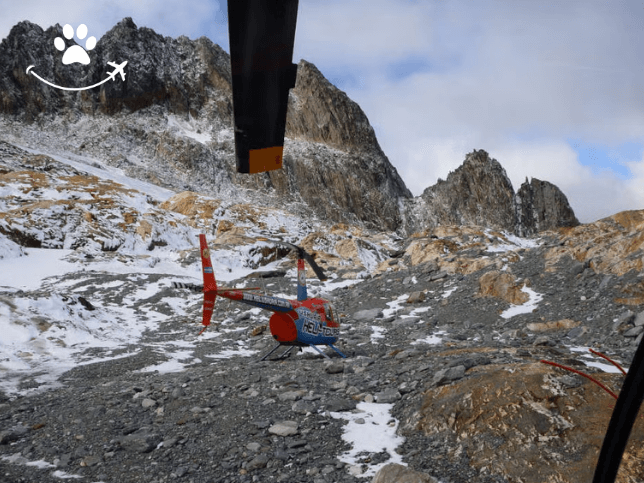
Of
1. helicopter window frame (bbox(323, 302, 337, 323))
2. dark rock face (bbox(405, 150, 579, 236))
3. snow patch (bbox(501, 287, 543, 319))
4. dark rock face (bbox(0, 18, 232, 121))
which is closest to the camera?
helicopter window frame (bbox(323, 302, 337, 323))

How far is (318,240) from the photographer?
38.6 metres

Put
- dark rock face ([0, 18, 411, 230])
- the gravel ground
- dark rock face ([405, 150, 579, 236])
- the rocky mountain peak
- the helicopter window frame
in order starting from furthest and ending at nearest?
the rocky mountain peak
dark rock face ([0, 18, 411, 230])
dark rock face ([405, 150, 579, 236])
the helicopter window frame
the gravel ground

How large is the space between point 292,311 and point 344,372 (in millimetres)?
2525

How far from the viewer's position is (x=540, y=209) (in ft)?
230

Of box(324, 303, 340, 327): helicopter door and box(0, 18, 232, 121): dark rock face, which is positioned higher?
box(0, 18, 232, 121): dark rock face

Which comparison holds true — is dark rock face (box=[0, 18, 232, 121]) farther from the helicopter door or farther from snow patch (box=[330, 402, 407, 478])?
snow patch (box=[330, 402, 407, 478])

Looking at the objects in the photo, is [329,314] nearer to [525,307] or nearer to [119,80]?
[525,307]

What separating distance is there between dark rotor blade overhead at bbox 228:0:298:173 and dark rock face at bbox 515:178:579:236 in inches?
2843

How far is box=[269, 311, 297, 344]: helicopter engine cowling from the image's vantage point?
13.0 m

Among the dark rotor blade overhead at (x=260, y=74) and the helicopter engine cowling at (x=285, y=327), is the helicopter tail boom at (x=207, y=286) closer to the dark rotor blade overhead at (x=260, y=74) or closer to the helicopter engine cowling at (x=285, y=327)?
the helicopter engine cowling at (x=285, y=327)

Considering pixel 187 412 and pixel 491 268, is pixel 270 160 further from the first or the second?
pixel 491 268

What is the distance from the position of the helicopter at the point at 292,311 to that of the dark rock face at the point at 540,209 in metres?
62.4

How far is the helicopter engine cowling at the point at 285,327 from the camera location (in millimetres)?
13008

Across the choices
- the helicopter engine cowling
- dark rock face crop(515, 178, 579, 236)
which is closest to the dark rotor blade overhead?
the helicopter engine cowling
